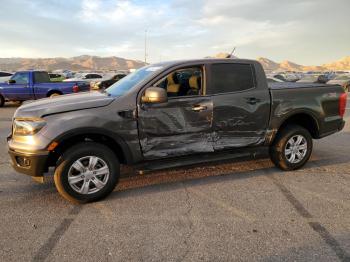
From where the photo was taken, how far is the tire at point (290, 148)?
5.60 meters

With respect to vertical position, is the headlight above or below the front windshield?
below

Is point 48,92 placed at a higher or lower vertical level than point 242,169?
higher

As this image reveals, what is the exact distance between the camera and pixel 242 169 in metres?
5.85

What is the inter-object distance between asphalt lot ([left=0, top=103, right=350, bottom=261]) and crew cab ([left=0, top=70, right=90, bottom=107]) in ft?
30.5

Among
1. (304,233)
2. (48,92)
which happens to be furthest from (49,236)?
(48,92)

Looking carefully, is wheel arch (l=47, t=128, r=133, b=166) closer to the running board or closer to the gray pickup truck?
the gray pickup truck

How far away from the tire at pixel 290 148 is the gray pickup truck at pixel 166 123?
0.02 metres

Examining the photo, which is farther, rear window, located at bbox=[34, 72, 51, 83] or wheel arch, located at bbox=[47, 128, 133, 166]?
rear window, located at bbox=[34, 72, 51, 83]

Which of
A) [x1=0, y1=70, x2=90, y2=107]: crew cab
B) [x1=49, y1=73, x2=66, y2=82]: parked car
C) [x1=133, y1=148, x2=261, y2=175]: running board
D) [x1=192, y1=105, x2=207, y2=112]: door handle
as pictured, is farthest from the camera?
[x1=49, y1=73, x2=66, y2=82]: parked car

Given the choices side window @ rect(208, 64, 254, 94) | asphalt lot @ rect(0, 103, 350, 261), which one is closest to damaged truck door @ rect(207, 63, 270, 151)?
side window @ rect(208, 64, 254, 94)

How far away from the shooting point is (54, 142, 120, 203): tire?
424 cm

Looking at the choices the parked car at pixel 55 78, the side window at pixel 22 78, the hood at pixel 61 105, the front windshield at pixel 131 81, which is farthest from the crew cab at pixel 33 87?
the hood at pixel 61 105

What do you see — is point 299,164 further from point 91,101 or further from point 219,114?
point 91,101

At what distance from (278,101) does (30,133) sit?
11.8ft
